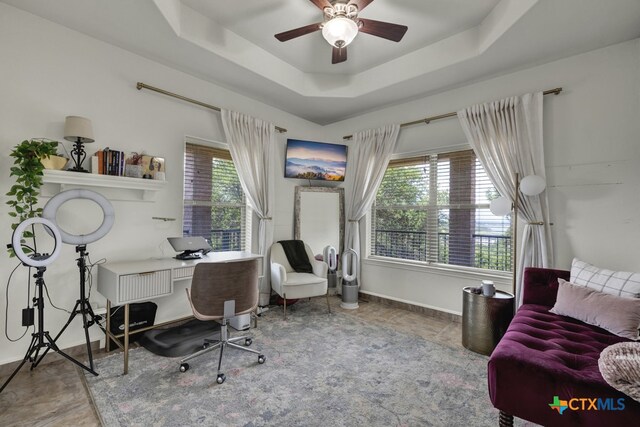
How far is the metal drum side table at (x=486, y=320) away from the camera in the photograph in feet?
8.26

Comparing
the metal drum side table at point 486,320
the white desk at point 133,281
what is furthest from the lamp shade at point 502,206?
the white desk at point 133,281

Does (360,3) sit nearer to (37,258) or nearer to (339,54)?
(339,54)

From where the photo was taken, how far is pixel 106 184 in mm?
2436

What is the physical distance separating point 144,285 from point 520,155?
11.9 ft

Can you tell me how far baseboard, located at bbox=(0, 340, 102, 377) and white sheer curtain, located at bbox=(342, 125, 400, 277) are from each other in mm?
2732

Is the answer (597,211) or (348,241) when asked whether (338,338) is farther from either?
(597,211)

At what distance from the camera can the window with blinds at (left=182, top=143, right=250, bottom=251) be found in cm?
327

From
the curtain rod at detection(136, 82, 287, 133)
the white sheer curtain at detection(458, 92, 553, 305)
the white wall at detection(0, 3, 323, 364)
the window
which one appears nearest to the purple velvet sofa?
the white sheer curtain at detection(458, 92, 553, 305)

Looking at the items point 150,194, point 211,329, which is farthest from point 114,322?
point 150,194

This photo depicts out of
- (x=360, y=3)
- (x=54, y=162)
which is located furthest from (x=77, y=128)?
(x=360, y=3)

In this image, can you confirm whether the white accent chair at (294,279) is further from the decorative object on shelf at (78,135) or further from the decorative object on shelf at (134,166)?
the decorative object on shelf at (78,135)

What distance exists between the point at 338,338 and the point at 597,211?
8.70ft

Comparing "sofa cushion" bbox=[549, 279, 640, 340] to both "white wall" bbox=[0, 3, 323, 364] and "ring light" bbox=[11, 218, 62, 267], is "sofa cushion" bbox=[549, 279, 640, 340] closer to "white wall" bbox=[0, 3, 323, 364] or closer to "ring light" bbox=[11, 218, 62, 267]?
"white wall" bbox=[0, 3, 323, 364]

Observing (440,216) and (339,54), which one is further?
(440,216)
